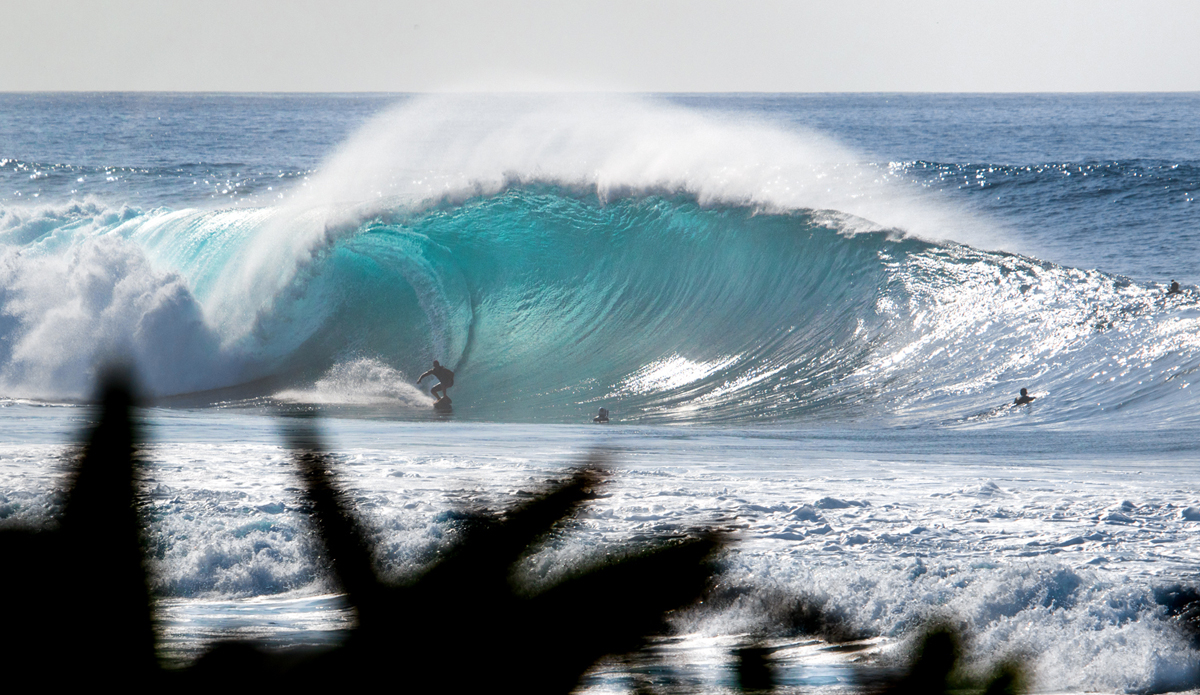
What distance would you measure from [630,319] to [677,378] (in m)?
2.10

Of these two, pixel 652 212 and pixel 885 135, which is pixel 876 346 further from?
pixel 885 135

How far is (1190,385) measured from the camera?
968cm

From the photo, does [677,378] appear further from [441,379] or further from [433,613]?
[433,613]

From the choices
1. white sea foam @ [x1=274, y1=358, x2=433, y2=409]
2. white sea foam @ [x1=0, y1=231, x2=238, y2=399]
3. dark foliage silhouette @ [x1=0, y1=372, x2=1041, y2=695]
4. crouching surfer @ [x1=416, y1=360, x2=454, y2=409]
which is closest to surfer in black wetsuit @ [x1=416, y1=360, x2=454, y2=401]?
crouching surfer @ [x1=416, y1=360, x2=454, y2=409]

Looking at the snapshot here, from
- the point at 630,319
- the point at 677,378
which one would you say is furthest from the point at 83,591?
the point at 630,319

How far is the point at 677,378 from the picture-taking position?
40.6 ft

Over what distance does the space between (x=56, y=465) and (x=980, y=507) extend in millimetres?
5824

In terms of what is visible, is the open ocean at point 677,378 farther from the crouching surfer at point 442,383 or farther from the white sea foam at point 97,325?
the crouching surfer at point 442,383

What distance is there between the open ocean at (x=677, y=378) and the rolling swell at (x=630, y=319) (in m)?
0.05

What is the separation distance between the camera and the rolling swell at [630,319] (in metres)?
11.0

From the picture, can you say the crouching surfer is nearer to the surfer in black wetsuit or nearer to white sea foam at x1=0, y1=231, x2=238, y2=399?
the surfer in black wetsuit

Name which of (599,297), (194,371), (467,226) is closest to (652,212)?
(599,297)

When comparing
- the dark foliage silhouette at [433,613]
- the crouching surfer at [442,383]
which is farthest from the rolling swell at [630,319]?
the dark foliage silhouette at [433,613]

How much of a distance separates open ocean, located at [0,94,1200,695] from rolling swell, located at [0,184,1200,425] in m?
0.05
